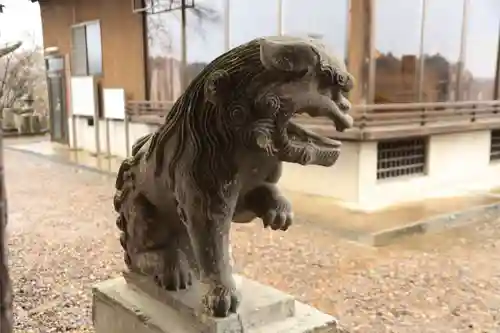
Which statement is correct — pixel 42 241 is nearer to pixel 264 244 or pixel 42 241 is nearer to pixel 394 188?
pixel 264 244

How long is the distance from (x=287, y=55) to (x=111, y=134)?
8.83 meters

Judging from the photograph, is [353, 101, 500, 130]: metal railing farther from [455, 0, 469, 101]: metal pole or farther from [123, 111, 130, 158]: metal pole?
[123, 111, 130, 158]: metal pole

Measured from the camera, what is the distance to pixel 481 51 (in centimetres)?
714

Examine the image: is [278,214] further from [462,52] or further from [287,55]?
[462,52]

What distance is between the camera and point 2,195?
1.69 ft

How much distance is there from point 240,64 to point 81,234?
3.68 metres

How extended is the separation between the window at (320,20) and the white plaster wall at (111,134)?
3.09m

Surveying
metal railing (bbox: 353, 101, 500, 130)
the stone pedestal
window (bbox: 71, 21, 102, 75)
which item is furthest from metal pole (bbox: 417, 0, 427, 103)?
window (bbox: 71, 21, 102, 75)

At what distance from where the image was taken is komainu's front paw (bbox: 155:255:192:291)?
1777 mm

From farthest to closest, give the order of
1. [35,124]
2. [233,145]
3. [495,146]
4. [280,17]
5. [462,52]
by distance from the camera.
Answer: [35,124], [495,146], [462,52], [280,17], [233,145]

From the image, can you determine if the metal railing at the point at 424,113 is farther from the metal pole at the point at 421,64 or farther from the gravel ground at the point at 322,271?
the gravel ground at the point at 322,271

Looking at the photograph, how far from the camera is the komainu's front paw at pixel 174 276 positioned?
70.0 inches

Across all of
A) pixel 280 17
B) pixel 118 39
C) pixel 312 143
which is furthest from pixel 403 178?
pixel 118 39

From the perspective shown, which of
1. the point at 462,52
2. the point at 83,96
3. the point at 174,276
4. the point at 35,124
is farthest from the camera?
the point at 35,124
